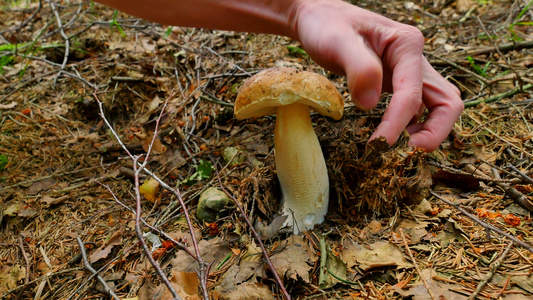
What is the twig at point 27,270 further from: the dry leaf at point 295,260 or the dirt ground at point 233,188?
the dry leaf at point 295,260

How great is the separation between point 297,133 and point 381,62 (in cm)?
66

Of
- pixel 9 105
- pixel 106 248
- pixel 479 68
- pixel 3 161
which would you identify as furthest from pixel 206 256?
pixel 9 105

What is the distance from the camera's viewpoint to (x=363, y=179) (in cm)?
190

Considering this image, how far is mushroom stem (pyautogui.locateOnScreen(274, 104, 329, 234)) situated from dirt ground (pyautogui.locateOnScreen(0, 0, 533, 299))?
11 cm

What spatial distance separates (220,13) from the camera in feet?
7.67

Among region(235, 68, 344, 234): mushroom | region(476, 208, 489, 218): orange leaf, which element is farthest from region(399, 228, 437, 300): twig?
region(235, 68, 344, 234): mushroom

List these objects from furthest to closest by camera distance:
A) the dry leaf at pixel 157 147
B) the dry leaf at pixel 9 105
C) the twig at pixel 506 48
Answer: the dry leaf at pixel 9 105, the twig at pixel 506 48, the dry leaf at pixel 157 147

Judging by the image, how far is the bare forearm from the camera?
7.41 ft

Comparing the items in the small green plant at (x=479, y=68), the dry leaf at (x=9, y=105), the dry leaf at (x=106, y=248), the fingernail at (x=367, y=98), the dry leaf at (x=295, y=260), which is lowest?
the dry leaf at (x=9, y=105)

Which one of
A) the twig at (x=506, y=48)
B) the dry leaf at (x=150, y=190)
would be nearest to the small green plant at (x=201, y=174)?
the dry leaf at (x=150, y=190)

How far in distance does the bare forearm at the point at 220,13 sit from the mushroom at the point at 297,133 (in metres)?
0.69

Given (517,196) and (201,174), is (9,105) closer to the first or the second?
(201,174)

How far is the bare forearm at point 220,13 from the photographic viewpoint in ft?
7.41

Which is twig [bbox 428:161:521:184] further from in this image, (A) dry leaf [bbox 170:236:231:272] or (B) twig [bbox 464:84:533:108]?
(A) dry leaf [bbox 170:236:231:272]
